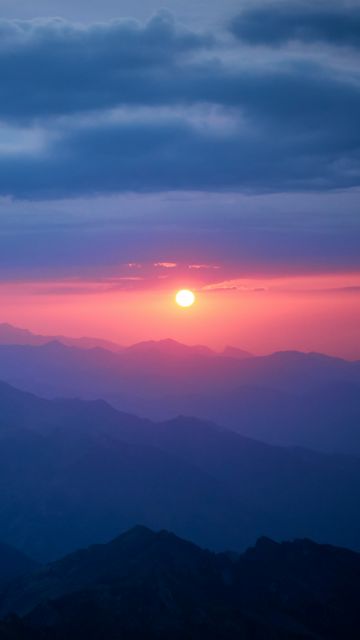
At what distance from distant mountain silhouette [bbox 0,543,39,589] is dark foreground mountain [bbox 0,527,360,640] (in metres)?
19.1

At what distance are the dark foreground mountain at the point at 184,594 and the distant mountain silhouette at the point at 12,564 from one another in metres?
19.1

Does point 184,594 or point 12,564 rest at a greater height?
point 184,594

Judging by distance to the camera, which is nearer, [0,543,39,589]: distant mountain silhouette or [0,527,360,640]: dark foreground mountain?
[0,527,360,640]: dark foreground mountain

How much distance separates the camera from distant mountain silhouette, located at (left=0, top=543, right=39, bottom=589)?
413ft

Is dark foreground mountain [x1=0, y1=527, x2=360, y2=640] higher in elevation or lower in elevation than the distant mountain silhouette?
higher

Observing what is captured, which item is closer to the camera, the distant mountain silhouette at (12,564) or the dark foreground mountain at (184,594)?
the dark foreground mountain at (184,594)

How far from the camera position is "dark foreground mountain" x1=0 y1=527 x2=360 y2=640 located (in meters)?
82.3

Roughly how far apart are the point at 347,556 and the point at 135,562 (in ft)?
108

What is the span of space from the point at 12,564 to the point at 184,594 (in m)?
53.3

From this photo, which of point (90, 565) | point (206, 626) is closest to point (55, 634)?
point (206, 626)

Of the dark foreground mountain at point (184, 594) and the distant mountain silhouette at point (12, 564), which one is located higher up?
the dark foreground mountain at point (184, 594)

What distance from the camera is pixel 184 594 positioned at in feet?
300

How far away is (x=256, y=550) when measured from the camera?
10975 centimetres

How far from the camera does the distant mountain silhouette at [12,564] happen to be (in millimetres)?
125819
